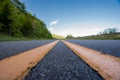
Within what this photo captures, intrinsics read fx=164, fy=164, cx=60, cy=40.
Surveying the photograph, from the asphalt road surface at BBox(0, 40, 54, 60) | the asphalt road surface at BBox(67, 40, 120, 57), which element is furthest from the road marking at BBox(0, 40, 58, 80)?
the asphalt road surface at BBox(67, 40, 120, 57)

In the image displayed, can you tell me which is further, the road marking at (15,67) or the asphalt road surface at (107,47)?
the asphalt road surface at (107,47)

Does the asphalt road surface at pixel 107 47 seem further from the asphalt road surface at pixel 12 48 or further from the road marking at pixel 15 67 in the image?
the asphalt road surface at pixel 12 48

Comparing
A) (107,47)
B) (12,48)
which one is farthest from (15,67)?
(107,47)

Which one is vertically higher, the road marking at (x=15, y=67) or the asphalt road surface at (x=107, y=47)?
the road marking at (x=15, y=67)

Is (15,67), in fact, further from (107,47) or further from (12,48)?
(107,47)

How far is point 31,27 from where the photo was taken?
199ft

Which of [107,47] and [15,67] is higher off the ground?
[15,67]

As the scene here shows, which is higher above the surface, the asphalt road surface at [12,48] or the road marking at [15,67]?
the road marking at [15,67]

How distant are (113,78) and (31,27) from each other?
60.4 metres

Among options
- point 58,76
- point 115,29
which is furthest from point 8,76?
point 115,29

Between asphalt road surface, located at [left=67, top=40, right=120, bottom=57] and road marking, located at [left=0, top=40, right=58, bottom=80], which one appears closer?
road marking, located at [left=0, top=40, right=58, bottom=80]

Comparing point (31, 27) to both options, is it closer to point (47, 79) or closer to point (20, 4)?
point (20, 4)

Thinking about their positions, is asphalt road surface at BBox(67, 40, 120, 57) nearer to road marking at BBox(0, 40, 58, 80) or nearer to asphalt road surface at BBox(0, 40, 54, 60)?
road marking at BBox(0, 40, 58, 80)

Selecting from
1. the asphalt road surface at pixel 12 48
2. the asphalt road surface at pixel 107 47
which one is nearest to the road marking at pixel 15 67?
the asphalt road surface at pixel 12 48
